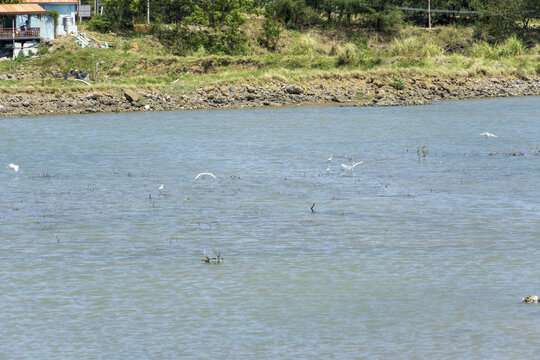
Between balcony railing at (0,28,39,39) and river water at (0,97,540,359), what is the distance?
3581 centimetres

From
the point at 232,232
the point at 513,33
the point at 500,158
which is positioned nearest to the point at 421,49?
the point at 513,33

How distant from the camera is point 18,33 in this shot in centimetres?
6144

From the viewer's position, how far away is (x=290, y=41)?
71000 millimetres

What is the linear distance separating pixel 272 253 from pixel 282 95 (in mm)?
34274

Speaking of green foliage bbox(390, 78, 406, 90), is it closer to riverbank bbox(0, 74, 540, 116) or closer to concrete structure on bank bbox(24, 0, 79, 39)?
riverbank bbox(0, 74, 540, 116)

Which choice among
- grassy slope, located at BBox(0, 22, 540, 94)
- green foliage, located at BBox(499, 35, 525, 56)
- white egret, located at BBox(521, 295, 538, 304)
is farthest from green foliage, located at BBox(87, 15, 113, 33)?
white egret, located at BBox(521, 295, 538, 304)

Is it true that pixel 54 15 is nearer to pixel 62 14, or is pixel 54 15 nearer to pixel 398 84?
pixel 62 14

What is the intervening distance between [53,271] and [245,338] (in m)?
4.07

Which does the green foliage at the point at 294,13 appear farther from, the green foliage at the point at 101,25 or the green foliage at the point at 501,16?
the green foliage at the point at 101,25

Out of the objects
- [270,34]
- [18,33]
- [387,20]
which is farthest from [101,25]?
[387,20]

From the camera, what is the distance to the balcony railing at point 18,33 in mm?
61062

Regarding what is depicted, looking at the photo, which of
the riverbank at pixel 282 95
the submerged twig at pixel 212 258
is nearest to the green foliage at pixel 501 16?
the riverbank at pixel 282 95

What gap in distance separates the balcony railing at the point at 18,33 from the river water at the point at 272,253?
3581cm

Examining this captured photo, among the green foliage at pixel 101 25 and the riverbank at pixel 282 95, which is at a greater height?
the green foliage at pixel 101 25
